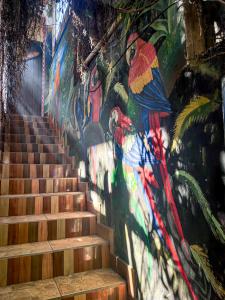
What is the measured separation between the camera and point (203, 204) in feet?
3.67

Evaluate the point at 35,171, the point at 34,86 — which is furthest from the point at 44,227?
the point at 34,86

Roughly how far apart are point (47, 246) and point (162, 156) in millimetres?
1333

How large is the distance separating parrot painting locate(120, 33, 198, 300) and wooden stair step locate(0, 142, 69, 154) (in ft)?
7.51

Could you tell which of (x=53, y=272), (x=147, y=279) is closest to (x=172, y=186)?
(x=147, y=279)

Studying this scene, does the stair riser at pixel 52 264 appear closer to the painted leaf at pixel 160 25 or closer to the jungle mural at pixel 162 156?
the jungle mural at pixel 162 156

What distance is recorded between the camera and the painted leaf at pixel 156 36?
1.47 m

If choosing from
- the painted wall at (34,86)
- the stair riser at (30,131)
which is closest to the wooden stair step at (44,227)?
the stair riser at (30,131)

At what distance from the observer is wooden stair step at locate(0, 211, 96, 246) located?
2.13 meters

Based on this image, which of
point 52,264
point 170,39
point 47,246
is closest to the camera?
point 170,39

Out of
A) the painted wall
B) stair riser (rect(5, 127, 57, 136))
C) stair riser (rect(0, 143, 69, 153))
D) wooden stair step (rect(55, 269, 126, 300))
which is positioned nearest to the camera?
wooden stair step (rect(55, 269, 126, 300))

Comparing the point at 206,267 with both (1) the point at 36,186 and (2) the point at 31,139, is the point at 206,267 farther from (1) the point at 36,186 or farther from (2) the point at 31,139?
(2) the point at 31,139

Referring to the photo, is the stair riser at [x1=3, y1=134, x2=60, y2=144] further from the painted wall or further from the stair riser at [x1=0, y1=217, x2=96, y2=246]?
the painted wall

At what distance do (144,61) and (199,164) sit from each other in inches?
33.8

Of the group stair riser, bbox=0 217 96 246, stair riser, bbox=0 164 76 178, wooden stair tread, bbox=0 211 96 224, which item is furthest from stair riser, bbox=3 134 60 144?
stair riser, bbox=0 217 96 246
